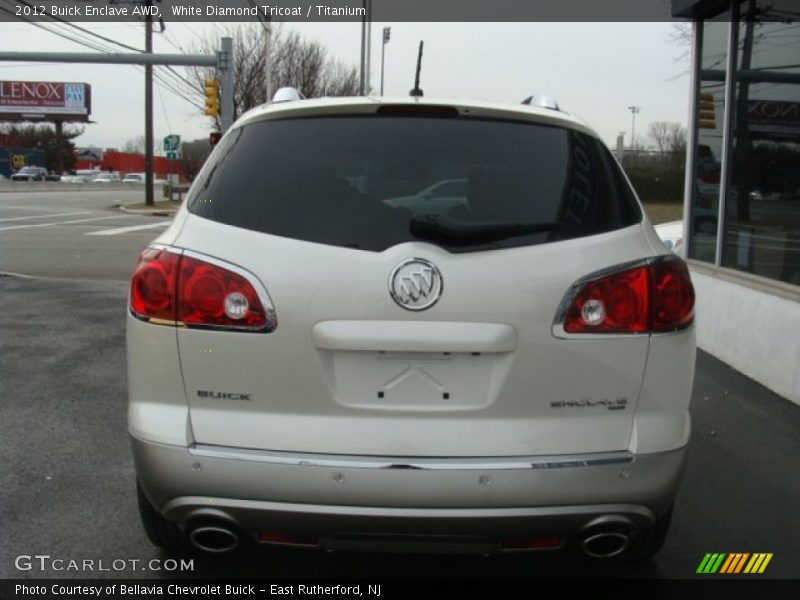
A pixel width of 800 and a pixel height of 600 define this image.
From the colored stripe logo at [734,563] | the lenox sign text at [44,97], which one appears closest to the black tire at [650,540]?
the colored stripe logo at [734,563]

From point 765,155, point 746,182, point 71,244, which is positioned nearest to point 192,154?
point 71,244

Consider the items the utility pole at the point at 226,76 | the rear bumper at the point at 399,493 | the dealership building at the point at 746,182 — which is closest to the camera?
the rear bumper at the point at 399,493

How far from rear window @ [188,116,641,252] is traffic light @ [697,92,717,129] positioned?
233 inches

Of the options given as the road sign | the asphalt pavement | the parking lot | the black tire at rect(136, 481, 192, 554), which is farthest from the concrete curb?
the black tire at rect(136, 481, 192, 554)

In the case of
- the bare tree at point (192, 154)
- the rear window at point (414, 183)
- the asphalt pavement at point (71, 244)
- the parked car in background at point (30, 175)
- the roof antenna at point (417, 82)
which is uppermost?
the bare tree at point (192, 154)

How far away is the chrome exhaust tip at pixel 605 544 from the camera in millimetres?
2441

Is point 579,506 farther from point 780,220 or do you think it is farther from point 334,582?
point 780,220

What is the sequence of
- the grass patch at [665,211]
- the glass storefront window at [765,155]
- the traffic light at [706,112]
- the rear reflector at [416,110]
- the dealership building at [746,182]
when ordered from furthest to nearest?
1. the grass patch at [665,211]
2. the traffic light at [706,112]
3. the glass storefront window at [765,155]
4. the dealership building at [746,182]
5. the rear reflector at [416,110]

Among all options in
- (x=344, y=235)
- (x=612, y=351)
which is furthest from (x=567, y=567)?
(x=344, y=235)

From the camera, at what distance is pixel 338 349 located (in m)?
2.33

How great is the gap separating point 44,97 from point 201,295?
10151cm

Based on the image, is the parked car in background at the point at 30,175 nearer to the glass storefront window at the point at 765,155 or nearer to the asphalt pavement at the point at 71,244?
the asphalt pavement at the point at 71,244

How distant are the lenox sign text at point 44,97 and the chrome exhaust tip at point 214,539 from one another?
326 ft

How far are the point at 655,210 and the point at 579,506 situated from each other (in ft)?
57.0
